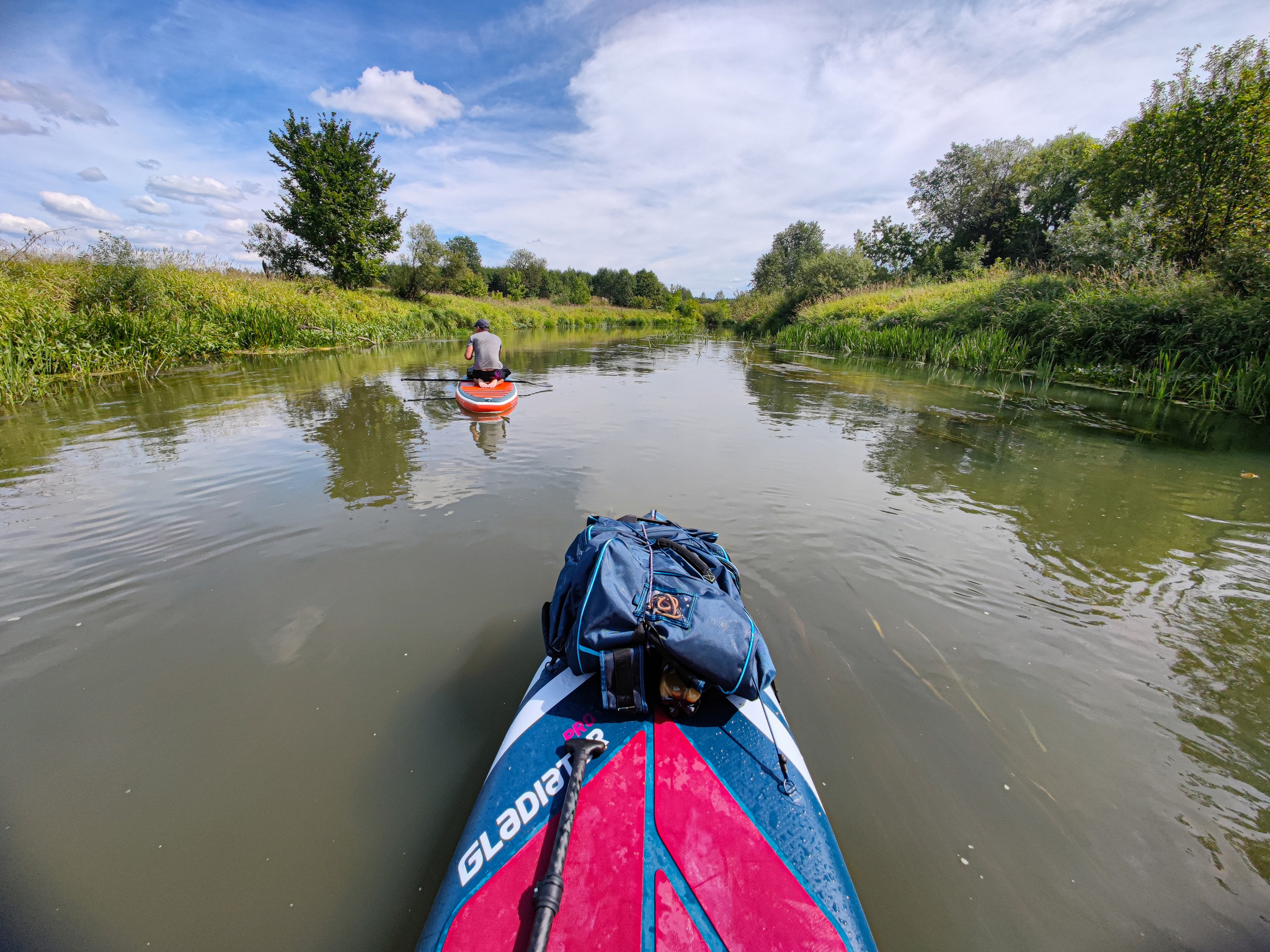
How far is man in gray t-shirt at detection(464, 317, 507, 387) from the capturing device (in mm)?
9641

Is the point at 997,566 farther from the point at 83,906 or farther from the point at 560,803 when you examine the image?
the point at 83,906

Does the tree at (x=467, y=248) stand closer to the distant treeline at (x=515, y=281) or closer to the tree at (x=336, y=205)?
the distant treeline at (x=515, y=281)

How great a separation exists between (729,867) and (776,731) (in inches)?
23.5

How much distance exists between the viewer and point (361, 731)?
7.72 feet

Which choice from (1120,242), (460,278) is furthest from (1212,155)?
(460,278)

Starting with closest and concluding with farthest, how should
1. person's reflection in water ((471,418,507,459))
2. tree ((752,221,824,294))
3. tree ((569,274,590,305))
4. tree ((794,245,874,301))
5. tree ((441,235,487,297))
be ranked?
person's reflection in water ((471,418,507,459)), tree ((794,245,874,301)), tree ((441,235,487,297)), tree ((752,221,824,294)), tree ((569,274,590,305))

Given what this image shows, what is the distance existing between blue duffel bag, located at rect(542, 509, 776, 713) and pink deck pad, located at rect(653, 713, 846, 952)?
0.99 ft

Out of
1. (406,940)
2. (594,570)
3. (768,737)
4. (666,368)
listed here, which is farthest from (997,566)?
(666,368)

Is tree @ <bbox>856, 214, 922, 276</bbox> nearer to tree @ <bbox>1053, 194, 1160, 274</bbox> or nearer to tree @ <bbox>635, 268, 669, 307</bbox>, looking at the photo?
tree @ <bbox>1053, 194, 1160, 274</bbox>

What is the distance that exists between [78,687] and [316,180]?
28.3 m

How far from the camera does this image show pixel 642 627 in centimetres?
193

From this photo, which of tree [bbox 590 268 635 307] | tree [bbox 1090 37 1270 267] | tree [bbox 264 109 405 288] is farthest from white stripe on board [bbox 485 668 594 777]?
tree [bbox 590 268 635 307]

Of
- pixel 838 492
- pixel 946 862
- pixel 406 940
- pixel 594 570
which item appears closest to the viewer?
pixel 406 940

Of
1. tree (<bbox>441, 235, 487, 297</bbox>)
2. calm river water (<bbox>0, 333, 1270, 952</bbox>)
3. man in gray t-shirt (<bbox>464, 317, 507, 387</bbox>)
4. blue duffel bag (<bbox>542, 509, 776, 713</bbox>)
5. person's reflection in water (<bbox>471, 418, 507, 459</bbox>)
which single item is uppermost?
tree (<bbox>441, 235, 487, 297</bbox>)
